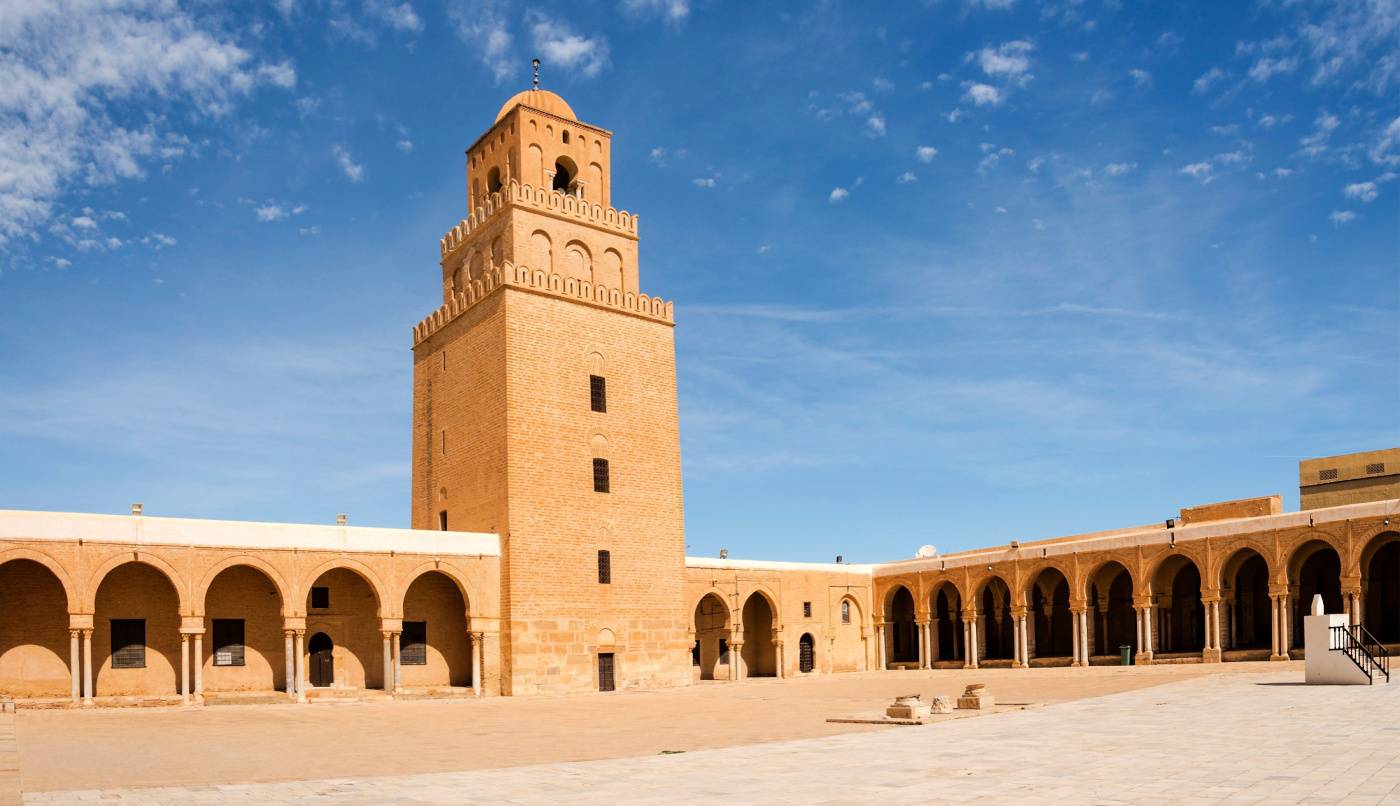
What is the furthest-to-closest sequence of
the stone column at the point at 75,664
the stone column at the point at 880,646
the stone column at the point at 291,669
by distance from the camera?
the stone column at the point at 880,646, the stone column at the point at 291,669, the stone column at the point at 75,664

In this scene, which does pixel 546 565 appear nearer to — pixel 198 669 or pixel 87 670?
pixel 198 669

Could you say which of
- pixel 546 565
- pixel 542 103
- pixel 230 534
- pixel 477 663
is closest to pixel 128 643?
pixel 230 534

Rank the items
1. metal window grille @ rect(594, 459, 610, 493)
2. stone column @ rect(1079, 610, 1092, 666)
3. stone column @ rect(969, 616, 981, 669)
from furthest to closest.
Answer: stone column @ rect(969, 616, 981, 669), stone column @ rect(1079, 610, 1092, 666), metal window grille @ rect(594, 459, 610, 493)

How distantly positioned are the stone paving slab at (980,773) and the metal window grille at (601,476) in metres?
16.0

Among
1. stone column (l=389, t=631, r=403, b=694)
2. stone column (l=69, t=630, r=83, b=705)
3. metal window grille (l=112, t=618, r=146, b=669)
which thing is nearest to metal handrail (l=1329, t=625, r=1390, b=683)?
stone column (l=389, t=631, r=403, b=694)

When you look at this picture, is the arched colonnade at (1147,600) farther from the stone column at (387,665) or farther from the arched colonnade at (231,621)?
the stone column at (387,665)

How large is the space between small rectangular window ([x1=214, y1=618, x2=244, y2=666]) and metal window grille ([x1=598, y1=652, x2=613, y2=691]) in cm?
864

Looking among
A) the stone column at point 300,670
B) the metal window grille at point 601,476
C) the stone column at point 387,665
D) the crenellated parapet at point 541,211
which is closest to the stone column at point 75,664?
the stone column at point 300,670

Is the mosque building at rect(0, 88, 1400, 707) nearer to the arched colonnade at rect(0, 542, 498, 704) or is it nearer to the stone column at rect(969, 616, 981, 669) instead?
the arched colonnade at rect(0, 542, 498, 704)

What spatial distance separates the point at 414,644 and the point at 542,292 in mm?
9561

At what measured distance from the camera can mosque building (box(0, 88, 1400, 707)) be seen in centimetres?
2338

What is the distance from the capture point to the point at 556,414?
28.8 meters

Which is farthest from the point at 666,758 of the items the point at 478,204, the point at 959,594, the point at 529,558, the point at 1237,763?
the point at 959,594

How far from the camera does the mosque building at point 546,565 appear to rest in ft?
76.7
